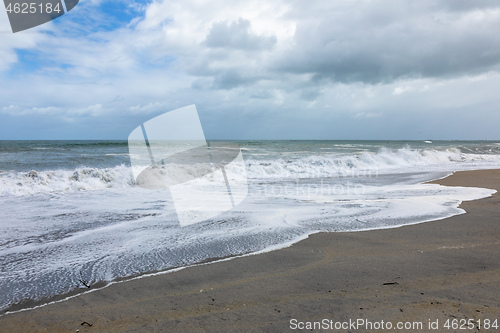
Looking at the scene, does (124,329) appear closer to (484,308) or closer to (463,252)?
(484,308)

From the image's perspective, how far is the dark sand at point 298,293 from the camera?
2385 millimetres

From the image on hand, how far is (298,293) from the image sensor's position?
2.79 meters

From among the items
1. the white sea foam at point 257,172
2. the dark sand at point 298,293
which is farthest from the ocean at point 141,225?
the dark sand at point 298,293

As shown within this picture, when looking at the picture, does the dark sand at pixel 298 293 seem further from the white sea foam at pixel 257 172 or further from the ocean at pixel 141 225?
the white sea foam at pixel 257 172

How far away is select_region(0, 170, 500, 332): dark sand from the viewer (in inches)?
93.9

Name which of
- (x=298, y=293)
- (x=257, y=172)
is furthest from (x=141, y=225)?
(x=257, y=172)

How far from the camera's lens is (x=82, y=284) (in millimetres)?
3014

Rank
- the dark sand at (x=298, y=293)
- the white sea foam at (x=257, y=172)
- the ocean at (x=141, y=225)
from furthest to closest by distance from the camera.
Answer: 1. the white sea foam at (x=257, y=172)
2. the ocean at (x=141, y=225)
3. the dark sand at (x=298, y=293)

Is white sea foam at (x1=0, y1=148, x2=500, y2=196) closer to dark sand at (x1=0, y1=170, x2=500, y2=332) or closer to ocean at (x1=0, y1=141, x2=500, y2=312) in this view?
ocean at (x1=0, y1=141, x2=500, y2=312)

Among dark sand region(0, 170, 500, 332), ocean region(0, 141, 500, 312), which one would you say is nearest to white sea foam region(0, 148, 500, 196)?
ocean region(0, 141, 500, 312)

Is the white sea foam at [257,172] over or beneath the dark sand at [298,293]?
over

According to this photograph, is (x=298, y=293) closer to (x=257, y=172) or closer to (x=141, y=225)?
(x=141, y=225)

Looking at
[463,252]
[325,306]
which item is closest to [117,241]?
[325,306]

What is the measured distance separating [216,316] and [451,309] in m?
1.86
